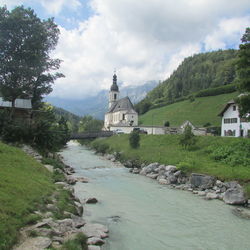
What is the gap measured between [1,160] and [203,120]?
212 feet

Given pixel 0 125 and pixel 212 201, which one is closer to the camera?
pixel 212 201

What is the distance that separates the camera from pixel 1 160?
13.3 metres

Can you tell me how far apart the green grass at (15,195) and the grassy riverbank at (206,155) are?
14423mm

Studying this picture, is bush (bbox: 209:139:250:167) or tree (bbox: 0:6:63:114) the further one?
tree (bbox: 0:6:63:114)

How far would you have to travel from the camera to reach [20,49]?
26859 millimetres

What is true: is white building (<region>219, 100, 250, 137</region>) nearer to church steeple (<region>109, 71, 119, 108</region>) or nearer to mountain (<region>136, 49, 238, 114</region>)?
mountain (<region>136, 49, 238, 114</region>)

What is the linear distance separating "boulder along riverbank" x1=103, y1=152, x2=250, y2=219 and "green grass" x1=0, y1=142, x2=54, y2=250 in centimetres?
1145

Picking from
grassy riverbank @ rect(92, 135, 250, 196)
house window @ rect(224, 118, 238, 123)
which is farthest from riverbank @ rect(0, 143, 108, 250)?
house window @ rect(224, 118, 238, 123)

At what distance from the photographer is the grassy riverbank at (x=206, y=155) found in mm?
20812

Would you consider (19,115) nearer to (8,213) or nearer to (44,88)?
(44,88)

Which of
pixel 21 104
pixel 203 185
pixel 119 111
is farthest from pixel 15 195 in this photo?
pixel 119 111

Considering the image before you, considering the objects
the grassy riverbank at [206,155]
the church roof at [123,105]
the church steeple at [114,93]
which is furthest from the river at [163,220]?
the church steeple at [114,93]

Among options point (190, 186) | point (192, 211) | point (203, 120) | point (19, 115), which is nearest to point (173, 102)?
point (203, 120)

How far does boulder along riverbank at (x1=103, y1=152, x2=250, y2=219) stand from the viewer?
52.5 ft
